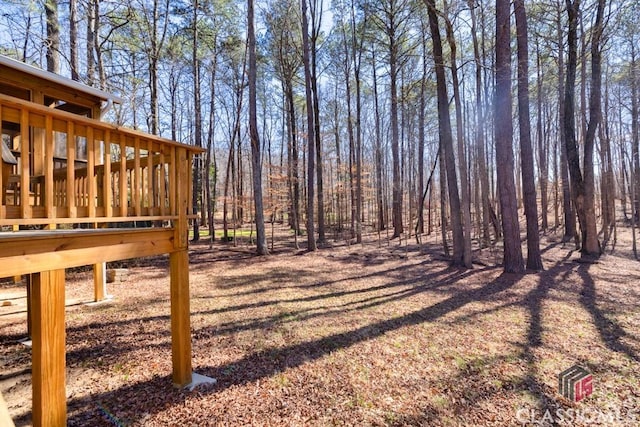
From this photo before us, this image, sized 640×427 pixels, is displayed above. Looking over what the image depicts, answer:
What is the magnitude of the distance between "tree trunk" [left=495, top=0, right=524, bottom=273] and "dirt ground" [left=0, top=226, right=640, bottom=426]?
30.5 inches

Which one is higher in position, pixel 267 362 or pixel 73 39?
pixel 73 39

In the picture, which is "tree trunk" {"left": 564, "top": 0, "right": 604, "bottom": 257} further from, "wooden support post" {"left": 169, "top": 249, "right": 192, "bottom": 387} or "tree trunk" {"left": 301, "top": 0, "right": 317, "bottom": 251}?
"wooden support post" {"left": 169, "top": 249, "right": 192, "bottom": 387}

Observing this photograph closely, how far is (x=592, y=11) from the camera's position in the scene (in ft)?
28.1

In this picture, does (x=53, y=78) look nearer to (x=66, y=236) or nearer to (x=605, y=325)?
(x=66, y=236)

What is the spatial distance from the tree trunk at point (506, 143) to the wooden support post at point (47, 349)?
8.03m

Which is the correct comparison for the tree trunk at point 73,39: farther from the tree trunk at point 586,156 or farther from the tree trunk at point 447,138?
the tree trunk at point 586,156

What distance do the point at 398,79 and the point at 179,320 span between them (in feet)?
52.3

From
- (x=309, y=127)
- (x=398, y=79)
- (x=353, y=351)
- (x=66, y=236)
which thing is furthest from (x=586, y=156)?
(x=66, y=236)

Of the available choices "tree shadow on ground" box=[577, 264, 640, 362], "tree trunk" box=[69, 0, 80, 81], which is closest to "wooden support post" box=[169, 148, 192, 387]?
"tree shadow on ground" box=[577, 264, 640, 362]

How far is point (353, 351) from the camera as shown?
354 centimetres

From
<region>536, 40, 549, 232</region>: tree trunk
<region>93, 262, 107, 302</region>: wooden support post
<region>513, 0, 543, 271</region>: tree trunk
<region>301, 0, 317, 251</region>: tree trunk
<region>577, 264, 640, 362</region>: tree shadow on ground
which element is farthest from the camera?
<region>536, 40, 549, 232</region>: tree trunk

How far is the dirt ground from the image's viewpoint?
253cm

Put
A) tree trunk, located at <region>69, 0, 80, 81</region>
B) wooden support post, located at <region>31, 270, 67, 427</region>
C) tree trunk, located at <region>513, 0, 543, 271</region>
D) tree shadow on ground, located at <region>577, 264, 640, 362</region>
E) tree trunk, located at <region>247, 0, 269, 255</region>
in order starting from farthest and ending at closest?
1. tree trunk, located at <region>247, 0, 269, 255</region>
2. tree trunk, located at <region>69, 0, 80, 81</region>
3. tree trunk, located at <region>513, 0, 543, 271</region>
4. tree shadow on ground, located at <region>577, 264, 640, 362</region>
5. wooden support post, located at <region>31, 270, 67, 427</region>

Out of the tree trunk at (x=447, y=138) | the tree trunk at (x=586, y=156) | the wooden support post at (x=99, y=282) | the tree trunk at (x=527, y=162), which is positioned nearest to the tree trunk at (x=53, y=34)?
the wooden support post at (x=99, y=282)
